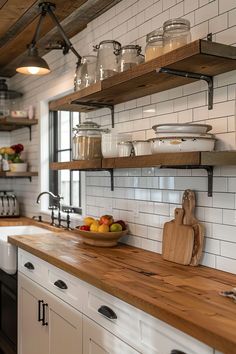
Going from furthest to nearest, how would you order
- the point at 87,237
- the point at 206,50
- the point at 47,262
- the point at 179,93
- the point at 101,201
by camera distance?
the point at 101,201 → the point at 87,237 → the point at 47,262 → the point at 179,93 → the point at 206,50

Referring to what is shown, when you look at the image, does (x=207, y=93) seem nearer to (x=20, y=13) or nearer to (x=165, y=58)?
(x=165, y=58)

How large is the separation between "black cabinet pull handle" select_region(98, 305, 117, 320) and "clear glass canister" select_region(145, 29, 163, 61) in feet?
4.01

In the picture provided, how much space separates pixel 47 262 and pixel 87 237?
13.5 inches

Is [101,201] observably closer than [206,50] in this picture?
No

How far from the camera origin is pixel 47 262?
2.55 m

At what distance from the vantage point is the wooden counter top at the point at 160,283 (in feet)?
4.43

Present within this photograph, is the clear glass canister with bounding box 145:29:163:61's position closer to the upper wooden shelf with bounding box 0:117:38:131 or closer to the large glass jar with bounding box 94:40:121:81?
the large glass jar with bounding box 94:40:121:81

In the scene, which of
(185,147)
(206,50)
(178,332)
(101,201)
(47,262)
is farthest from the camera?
(101,201)

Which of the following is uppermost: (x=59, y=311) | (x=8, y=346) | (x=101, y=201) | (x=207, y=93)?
(x=207, y=93)

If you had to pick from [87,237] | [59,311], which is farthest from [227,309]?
[87,237]

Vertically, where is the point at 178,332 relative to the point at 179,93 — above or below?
A: below

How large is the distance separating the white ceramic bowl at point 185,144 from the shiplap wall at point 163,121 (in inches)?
4.8

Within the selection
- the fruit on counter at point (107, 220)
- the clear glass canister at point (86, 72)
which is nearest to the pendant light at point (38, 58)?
the clear glass canister at point (86, 72)

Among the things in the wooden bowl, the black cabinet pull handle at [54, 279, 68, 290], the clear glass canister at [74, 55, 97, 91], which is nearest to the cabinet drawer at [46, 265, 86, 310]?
the black cabinet pull handle at [54, 279, 68, 290]
